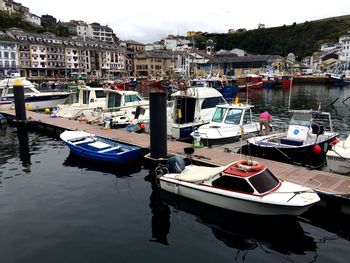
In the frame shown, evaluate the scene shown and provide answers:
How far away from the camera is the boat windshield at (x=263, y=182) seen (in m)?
10.9

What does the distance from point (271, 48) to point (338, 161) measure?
183220 mm

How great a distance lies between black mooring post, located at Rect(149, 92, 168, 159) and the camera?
629 inches

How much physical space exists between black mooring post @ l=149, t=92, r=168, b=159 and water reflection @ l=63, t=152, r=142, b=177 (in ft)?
5.62

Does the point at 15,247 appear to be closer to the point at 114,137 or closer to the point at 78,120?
the point at 114,137

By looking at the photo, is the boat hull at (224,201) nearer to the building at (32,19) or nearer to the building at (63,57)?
the building at (63,57)

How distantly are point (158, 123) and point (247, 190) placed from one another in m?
6.61

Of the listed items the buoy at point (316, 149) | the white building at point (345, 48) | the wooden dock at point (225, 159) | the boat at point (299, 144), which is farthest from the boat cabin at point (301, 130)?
the white building at point (345, 48)

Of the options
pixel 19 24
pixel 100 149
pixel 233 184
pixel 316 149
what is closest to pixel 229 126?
pixel 316 149

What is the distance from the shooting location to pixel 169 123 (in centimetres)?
2177

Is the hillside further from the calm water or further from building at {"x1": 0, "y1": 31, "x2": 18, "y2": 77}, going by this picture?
the calm water

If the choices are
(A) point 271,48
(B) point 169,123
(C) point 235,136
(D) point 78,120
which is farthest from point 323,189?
(A) point 271,48

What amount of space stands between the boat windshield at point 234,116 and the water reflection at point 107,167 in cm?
641

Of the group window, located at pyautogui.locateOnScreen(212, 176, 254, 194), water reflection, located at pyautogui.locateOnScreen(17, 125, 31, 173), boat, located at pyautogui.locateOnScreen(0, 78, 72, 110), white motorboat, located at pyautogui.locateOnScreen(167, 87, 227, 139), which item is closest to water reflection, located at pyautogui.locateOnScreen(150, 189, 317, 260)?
window, located at pyautogui.locateOnScreen(212, 176, 254, 194)

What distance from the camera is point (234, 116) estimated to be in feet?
66.4
